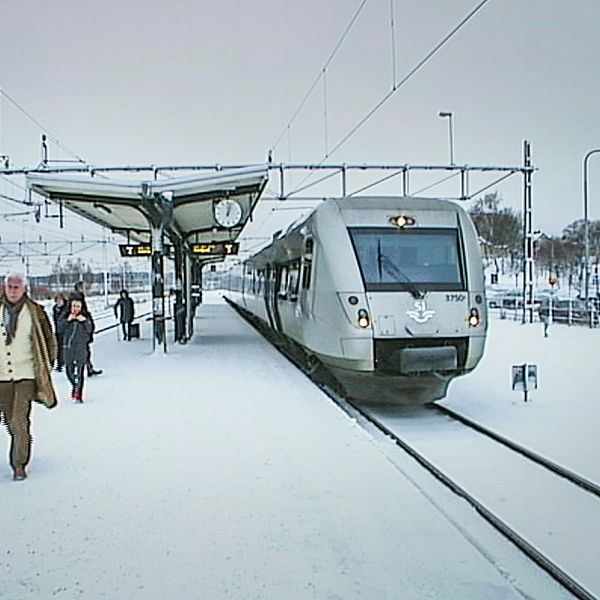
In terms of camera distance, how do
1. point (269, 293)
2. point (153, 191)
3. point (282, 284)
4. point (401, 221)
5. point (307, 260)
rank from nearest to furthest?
point (401, 221) < point (307, 260) < point (153, 191) < point (282, 284) < point (269, 293)

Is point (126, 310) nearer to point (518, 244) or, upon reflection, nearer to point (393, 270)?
point (393, 270)

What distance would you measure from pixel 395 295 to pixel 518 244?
156ft

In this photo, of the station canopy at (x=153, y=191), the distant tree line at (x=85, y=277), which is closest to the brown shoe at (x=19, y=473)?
the station canopy at (x=153, y=191)

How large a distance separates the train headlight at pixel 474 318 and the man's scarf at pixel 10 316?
6561 millimetres

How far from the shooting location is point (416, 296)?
37.3 feet

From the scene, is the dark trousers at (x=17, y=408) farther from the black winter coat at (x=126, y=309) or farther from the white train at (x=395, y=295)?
the black winter coat at (x=126, y=309)

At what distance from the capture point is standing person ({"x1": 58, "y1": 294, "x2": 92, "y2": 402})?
1130cm

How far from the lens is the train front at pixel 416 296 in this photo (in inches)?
441

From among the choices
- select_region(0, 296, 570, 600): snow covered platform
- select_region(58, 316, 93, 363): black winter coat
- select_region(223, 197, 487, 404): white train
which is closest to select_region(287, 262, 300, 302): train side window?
select_region(223, 197, 487, 404): white train

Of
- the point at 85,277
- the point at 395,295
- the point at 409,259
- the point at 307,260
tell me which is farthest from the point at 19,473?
the point at 85,277

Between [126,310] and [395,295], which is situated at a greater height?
[395,295]

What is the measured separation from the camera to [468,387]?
49.3 feet

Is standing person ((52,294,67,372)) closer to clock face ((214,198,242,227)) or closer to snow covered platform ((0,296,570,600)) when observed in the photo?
clock face ((214,198,242,227))

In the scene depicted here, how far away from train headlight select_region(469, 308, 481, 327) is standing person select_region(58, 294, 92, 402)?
5.30 metres
